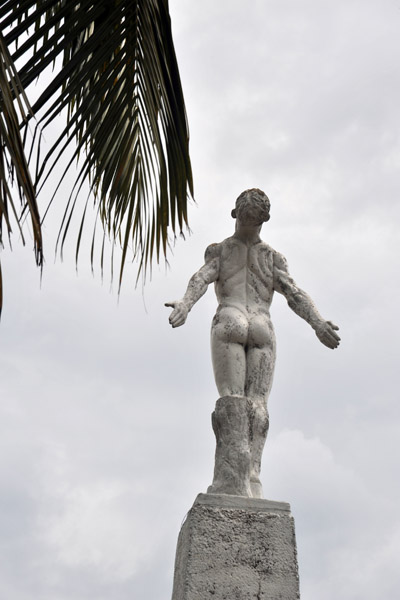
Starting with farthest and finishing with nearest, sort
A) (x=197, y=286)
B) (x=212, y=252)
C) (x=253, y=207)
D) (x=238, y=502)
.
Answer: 1. (x=212, y=252)
2. (x=253, y=207)
3. (x=197, y=286)
4. (x=238, y=502)

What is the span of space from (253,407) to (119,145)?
180 cm

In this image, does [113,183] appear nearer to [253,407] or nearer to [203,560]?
[253,407]

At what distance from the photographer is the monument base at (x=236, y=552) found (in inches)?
175

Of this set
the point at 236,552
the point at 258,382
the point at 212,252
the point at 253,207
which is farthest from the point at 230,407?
the point at 253,207

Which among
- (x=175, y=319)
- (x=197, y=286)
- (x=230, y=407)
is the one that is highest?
(x=197, y=286)

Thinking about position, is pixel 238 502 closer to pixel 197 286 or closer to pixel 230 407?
pixel 230 407

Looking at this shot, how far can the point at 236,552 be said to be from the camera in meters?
4.54

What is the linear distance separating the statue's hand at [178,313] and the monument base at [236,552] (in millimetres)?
1126

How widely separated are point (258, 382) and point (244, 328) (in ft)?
1.18

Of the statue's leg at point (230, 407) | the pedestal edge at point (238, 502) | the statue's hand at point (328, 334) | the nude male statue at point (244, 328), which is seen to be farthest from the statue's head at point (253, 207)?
the pedestal edge at point (238, 502)

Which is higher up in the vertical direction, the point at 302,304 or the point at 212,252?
the point at 212,252

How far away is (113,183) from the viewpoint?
4594 mm

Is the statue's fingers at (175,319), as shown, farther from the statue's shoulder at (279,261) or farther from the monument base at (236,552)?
the monument base at (236,552)

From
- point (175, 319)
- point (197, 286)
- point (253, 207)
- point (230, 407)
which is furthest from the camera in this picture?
point (253, 207)
